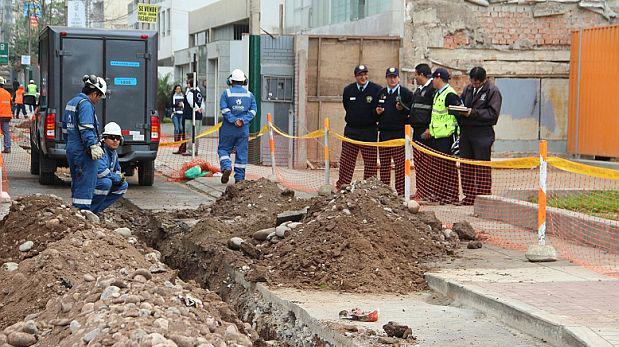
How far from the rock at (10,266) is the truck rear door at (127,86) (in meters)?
9.13

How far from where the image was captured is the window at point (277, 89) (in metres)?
22.4

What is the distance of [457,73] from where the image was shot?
21625mm

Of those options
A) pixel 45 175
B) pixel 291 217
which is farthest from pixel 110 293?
pixel 45 175

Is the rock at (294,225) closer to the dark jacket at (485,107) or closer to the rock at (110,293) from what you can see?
the dark jacket at (485,107)

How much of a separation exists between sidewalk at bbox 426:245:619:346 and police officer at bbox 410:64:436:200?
4271mm

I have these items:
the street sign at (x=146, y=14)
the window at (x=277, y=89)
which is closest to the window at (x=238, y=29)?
the street sign at (x=146, y=14)

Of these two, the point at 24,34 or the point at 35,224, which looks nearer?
the point at 35,224

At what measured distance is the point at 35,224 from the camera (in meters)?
10.7

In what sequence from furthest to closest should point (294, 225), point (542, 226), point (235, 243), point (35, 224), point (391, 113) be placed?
point (391, 113)
point (235, 243)
point (294, 225)
point (35, 224)
point (542, 226)

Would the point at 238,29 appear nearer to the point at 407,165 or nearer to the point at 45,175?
the point at 45,175

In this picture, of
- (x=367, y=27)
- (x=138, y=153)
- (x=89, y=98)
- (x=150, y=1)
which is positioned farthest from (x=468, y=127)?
(x=150, y=1)

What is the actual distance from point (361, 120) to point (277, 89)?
6082 millimetres

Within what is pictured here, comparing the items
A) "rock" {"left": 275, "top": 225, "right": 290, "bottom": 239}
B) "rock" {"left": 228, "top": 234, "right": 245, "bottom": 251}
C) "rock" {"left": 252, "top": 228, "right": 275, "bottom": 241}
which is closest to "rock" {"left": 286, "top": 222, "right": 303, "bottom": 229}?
"rock" {"left": 275, "top": 225, "right": 290, "bottom": 239}

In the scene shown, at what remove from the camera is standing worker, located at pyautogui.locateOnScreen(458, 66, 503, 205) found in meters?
14.4
